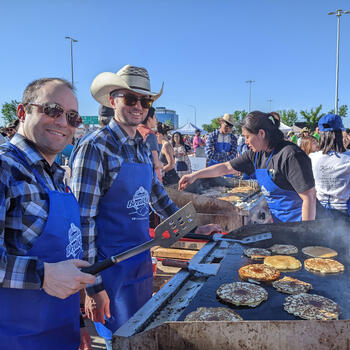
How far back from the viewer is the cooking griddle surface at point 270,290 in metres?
2.00

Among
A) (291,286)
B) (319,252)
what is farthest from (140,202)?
(319,252)

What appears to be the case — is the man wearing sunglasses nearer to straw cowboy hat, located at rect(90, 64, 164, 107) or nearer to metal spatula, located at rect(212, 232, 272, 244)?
straw cowboy hat, located at rect(90, 64, 164, 107)

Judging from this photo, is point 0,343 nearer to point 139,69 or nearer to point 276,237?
point 139,69

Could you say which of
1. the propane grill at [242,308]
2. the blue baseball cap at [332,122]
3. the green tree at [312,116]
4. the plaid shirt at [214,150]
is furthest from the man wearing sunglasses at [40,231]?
the green tree at [312,116]

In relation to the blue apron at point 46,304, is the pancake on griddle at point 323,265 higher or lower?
lower

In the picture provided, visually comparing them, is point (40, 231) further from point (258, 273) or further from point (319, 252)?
point (319, 252)

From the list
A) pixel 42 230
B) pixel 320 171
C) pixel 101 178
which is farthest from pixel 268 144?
pixel 42 230

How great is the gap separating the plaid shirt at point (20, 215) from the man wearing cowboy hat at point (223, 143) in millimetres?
7018

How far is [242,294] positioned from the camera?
214 centimetres

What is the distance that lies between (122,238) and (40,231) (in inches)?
34.9

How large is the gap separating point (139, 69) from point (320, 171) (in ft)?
9.79

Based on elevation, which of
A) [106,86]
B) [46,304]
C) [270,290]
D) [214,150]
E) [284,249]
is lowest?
[270,290]

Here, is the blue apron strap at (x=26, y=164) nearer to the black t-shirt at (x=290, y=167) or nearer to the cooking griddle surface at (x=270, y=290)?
the cooking griddle surface at (x=270, y=290)

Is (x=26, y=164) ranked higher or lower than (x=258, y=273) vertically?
higher
